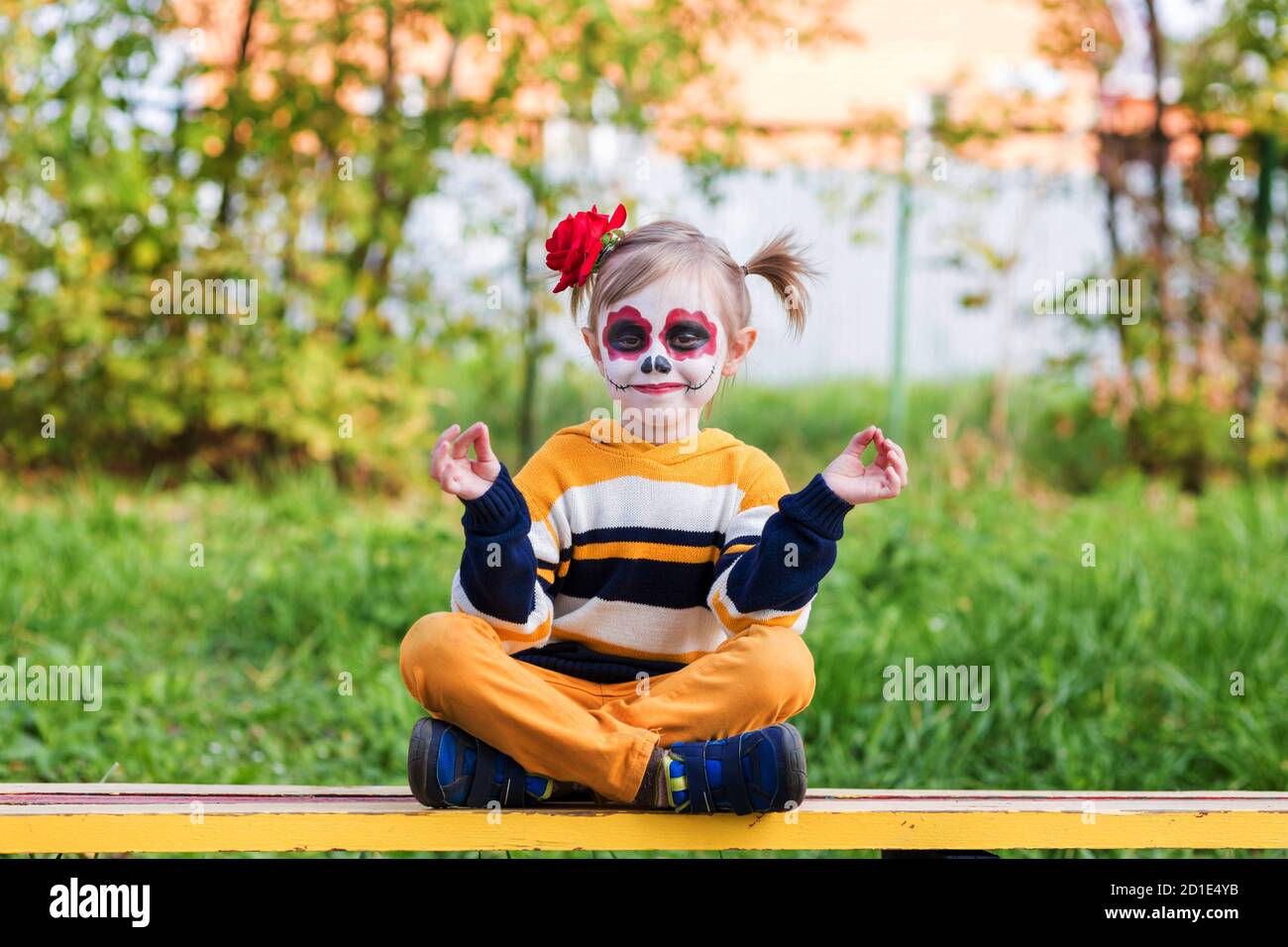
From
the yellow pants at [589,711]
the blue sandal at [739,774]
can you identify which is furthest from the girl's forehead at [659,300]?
the blue sandal at [739,774]

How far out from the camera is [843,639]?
148 inches

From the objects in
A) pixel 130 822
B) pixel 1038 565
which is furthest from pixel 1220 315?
pixel 130 822

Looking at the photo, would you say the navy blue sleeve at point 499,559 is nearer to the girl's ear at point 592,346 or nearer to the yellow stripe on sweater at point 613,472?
the yellow stripe on sweater at point 613,472

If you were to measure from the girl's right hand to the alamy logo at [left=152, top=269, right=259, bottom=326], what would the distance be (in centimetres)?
410

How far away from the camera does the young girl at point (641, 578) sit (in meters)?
2.03

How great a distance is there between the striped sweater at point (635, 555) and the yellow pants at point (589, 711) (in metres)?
0.07

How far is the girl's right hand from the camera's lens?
1.94m
